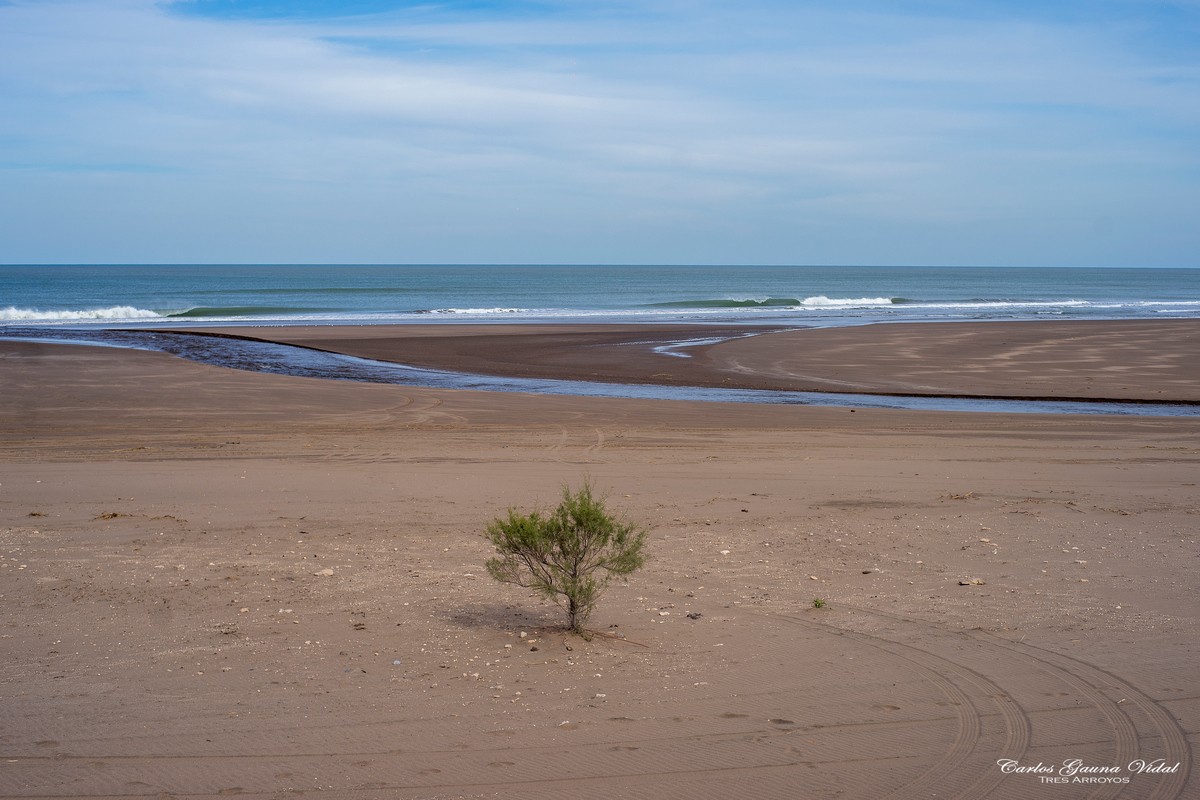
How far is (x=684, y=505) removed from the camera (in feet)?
29.7

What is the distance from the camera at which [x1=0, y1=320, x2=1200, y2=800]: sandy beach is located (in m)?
3.95

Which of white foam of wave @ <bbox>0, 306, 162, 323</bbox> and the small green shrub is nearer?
the small green shrub

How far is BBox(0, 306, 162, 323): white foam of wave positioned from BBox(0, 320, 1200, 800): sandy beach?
132 ft

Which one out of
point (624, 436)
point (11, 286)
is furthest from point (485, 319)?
point (11, 286)

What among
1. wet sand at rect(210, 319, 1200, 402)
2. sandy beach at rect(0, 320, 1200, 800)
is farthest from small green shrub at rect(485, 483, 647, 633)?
wet sand at rect(210, 319, 1200, 402)

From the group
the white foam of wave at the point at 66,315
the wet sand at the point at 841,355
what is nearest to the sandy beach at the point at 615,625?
the wet sand at the point at 841,355

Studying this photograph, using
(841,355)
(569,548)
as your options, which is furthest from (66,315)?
(569,548)

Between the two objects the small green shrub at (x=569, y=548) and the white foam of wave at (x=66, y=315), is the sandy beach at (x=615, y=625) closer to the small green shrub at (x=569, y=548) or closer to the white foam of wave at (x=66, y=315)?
the small green shrub at (x=569, y=548)

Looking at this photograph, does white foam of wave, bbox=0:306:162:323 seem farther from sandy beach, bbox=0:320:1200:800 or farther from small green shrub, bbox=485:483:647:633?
small green shrub, bbox=485:483:647:633

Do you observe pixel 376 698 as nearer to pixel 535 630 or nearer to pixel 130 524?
pixel 535 630

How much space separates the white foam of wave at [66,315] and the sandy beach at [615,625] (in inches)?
1589

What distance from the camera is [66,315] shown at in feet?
165

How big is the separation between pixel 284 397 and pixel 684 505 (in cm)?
1181

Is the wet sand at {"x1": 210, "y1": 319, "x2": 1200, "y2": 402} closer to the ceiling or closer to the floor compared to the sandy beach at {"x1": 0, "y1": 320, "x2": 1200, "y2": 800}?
closer to the ceiling
